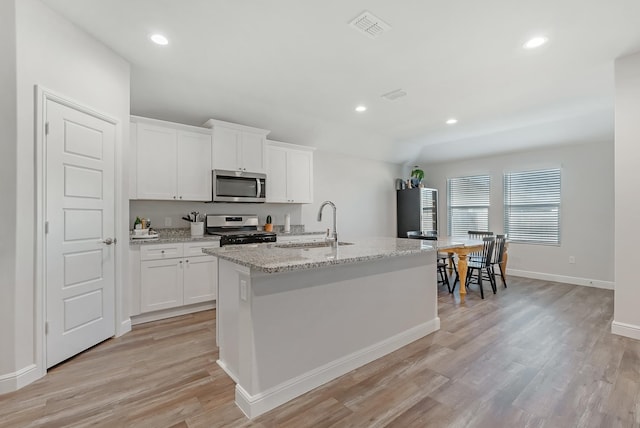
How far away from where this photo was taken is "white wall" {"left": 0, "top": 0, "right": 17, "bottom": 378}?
1935 millimetres

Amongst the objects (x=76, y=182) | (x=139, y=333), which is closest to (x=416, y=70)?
(x=76, y=182)

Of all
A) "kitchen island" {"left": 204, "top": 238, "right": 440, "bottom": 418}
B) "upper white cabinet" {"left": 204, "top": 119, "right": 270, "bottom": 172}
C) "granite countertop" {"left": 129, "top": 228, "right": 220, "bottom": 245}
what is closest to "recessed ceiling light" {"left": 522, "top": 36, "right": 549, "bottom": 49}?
"kitchen island" {"left": 204, "top": 238, "right": 440, "bottom": 418}

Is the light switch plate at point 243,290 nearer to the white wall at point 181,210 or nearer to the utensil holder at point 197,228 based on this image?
the utensil holder at point 197,228

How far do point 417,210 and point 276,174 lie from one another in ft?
10.7

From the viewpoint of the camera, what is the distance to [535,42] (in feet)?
8.18

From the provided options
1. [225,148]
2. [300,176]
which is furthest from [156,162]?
[300,176]

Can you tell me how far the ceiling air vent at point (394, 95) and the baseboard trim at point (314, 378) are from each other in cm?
264

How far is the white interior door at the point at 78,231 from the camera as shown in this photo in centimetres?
223

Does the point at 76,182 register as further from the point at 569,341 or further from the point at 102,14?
the point at 569,341

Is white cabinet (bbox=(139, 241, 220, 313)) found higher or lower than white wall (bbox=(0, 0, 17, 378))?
lower

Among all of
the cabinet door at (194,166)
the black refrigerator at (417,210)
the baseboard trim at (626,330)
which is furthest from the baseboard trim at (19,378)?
the black refrigerator at (417,210)

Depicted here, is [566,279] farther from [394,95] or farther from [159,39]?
[159,39]

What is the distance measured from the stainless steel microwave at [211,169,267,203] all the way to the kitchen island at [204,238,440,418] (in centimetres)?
168

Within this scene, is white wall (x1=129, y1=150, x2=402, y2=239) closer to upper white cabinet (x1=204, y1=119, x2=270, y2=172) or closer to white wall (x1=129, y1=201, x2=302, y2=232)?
white wall (x1=129, y1=201, x2=302, y2=232)
